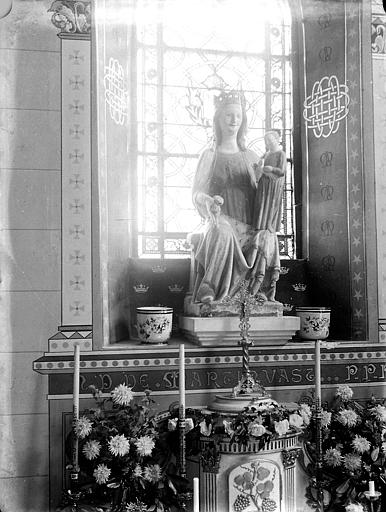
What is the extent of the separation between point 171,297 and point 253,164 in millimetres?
954

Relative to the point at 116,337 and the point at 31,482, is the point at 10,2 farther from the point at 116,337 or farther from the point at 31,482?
the point at 31,482

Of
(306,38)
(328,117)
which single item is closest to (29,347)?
(328,117)

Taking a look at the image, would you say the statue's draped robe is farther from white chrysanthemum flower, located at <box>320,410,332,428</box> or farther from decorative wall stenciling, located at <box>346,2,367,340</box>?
white chrysanthemum flower, located at <box>320,410,332,428</box>

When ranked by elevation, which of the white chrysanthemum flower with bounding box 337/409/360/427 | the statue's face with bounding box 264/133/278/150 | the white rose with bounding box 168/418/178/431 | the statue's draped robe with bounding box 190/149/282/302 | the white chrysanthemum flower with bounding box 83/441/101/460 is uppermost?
the statue's face with bounding box 264/133/278/150

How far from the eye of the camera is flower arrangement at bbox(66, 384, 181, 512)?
3.47 m

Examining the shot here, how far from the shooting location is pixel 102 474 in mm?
3436

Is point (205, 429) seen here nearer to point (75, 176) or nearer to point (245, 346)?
point (245, 346)

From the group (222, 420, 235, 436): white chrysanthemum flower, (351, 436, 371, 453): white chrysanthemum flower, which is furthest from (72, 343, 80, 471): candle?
(351, 436, 371, 453): white chrysanthemum flower

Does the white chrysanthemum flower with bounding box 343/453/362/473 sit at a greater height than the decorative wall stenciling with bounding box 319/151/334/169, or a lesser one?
lesser

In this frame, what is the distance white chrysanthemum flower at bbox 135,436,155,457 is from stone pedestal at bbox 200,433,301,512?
0.26 meters

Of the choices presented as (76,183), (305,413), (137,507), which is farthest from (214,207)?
(137,507)

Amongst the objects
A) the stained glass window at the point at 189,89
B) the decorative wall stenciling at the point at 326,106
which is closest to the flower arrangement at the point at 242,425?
the stained glass window at the point at 189,89

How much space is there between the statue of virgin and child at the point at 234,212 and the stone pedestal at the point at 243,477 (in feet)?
2.88

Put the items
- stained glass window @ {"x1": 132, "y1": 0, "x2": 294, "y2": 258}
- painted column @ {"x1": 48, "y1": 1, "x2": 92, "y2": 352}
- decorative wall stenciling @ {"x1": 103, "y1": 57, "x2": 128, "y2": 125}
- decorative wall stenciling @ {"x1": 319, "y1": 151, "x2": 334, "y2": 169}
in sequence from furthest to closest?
stained glass window @ {"x1": 132, "y1": 0, "x2": 294, "y2": 258}
decorative wall stenciling @ {"x1": 319, "y1": 151, "x2": 334, "y2": 169}
decorative wall stenciling @ {"x1": 103, "y1": 57, "x2": 128, "y2": 125}
painted column @ {"x1": 48, "y1": 1, "x2": 92, "y2": 352}
